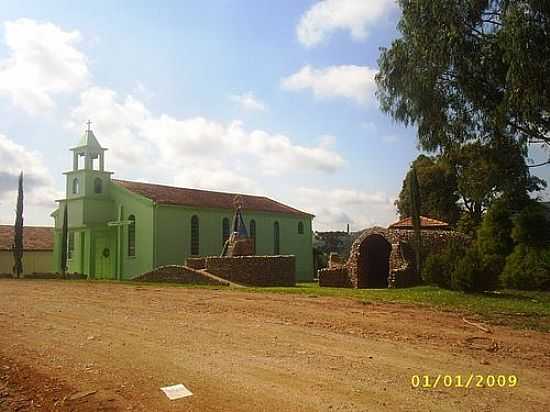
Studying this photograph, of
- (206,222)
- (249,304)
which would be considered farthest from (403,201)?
(249,304)

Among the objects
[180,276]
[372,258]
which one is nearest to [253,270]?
[180,276]

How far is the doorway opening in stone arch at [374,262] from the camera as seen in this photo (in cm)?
2931

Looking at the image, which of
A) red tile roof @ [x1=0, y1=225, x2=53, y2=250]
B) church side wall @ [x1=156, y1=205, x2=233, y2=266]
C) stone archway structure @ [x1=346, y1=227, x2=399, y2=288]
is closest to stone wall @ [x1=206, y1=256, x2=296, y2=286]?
stone archway structure @ [x1=346, y1=227, x2=399, y2=288]

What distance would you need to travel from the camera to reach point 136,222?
38.8 metres

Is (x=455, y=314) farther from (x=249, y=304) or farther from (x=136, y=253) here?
(x=136, y=253)

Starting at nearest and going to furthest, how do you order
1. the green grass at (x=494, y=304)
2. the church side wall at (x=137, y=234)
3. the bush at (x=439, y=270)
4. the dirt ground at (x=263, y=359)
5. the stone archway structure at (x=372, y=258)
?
the dirt ground at (x=263, y=359), the green grass at (x=494, y=304), the bush at (x=439, y=270), the stone archway structure at (x=372, y=258), the church side wall at (x=137, y=234)

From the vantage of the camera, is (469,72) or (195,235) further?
(195,235)

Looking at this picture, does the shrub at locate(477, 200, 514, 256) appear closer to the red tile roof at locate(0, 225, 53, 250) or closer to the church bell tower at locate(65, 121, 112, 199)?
the church bell tower at locate(65, 121, 112, 199)

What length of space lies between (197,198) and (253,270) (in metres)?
15.7

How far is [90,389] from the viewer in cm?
746

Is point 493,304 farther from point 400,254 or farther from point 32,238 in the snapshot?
point 32,238

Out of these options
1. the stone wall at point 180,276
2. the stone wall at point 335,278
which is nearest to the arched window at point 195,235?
the stone wall at point 180,276
